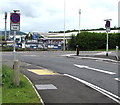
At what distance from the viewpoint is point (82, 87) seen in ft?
32.5

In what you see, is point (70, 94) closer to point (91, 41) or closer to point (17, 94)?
point (17, 94)

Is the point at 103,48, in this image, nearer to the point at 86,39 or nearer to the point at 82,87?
the point at 86,39

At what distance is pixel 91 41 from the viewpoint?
5725 centimetres

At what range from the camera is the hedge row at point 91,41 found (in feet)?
185

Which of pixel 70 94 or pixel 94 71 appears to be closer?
pixel 70 94

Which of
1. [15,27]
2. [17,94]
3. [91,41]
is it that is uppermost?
[15,27]

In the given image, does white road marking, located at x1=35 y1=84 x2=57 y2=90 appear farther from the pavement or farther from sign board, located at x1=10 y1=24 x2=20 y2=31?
sign board, located at x1=10 y1=24 x2=20 y2=31

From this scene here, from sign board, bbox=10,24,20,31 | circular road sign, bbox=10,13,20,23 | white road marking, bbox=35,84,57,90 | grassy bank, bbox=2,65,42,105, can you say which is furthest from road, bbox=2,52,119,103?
circular road sign, bbox=10,13,20,23

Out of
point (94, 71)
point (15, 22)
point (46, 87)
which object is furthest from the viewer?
point (94, 71)

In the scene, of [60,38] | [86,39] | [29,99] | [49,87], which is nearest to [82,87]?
[49,87]

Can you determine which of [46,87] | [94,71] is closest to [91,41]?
[94,71]

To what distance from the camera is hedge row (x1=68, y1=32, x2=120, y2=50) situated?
2216 inches

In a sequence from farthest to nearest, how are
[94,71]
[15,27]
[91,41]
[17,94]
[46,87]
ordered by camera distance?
[91,41] → [94,71] → [15,27] → [46,87] → [17,94]

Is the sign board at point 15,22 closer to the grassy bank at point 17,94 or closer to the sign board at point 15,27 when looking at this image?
the sign board at point 15,27
